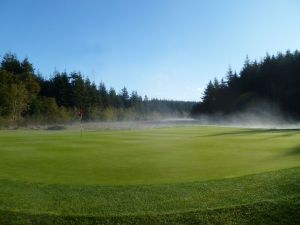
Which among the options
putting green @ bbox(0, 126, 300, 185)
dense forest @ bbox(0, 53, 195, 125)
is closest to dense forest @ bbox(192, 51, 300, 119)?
dense forest @ bbox(0, 53, 195, 125)

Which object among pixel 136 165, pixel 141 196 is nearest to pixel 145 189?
pixel 141 196

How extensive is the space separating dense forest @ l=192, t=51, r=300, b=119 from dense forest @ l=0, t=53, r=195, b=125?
73.2 feet

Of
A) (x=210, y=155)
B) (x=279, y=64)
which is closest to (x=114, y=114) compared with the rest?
(x=279, y=64)

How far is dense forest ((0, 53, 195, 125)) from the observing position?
63.8 m

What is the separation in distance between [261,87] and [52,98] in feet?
140

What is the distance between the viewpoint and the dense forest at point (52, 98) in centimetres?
6384

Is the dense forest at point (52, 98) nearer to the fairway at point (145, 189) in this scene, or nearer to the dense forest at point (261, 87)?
the dense forest at point (261, 87)

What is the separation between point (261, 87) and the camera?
255 feet

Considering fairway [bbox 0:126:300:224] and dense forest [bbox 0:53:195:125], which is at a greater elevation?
dense forest [bbox 0:53:195:125]

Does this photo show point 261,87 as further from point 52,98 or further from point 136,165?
point 136,165

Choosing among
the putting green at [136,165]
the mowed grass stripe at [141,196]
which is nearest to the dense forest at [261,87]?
the putting green at [136,165]

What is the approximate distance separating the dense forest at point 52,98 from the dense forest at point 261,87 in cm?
2232

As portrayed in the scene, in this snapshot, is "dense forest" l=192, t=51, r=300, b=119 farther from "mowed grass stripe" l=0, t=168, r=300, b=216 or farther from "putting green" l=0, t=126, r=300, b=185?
"mowed grass stripe" l=0, t=168, r=300, b=216

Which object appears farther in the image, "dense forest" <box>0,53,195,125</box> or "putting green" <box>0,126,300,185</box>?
"dense forest" <box>0,53,195,125</box>
